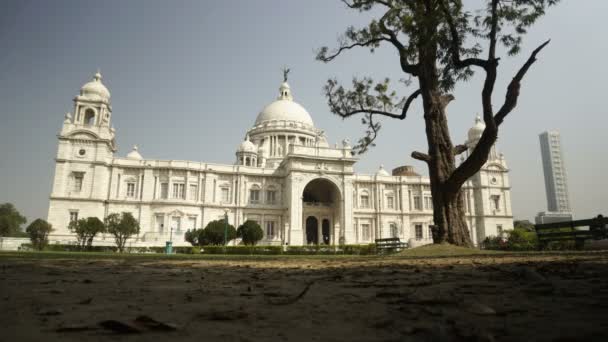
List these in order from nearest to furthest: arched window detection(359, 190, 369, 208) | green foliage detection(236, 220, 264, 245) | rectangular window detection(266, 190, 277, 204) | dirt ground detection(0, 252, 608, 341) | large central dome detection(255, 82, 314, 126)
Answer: dirt ground detection(0, 252, 608, 341) < green foliage detection(236, 220, 264, 245) < rectangular window detection(266, 190, 277, 204) < arched window detection(359, 190, 369, 208) < large central dome detection(255, 82, 314, 126)

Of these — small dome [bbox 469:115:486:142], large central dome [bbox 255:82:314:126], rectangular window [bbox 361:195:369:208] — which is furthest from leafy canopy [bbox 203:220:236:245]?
small dome [bbox 469:115:486:142]

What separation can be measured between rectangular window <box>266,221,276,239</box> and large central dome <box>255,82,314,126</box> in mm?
16865

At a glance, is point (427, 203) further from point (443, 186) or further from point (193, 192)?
point (443, 186)

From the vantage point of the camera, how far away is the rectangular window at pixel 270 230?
39.6 meters

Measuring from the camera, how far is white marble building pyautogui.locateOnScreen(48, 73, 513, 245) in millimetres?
34688

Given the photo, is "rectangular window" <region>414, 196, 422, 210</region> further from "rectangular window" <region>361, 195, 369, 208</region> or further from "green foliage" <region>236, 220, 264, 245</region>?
"green foliage" <region>236, 220, 264, 245</region>

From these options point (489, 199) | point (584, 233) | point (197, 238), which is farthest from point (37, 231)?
point (489, 199)

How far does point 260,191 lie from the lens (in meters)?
41.1

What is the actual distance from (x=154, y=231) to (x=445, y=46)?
3215 centimetres

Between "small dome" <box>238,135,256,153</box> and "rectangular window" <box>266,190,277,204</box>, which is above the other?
"small dome" <box>238,135,256,153</box>

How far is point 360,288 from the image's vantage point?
2.68 metres

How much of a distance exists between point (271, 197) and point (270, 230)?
363 centimetres

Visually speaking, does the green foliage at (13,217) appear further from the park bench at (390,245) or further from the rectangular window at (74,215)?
the park bench at (390,245)

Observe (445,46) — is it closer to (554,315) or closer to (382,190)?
(554,315)
